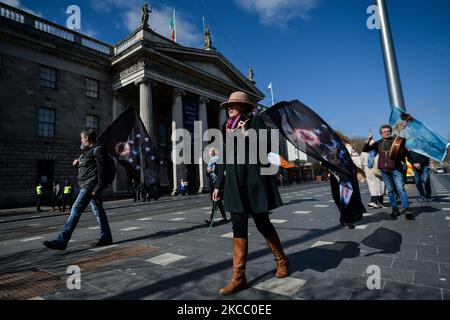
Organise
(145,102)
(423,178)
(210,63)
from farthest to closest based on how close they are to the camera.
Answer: (210,63) → (145,102) → (423,178)

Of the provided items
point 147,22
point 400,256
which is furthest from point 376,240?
point 147,22

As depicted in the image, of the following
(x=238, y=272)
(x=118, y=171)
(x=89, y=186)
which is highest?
(x=118, y=171)

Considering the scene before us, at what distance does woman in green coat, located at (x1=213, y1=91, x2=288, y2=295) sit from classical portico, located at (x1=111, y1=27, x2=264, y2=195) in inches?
688

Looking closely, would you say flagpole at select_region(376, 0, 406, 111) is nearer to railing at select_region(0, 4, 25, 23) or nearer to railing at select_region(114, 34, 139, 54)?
railing at select_region(114, 34, 139, 54)

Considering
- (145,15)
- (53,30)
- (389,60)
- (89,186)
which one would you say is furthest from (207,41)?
(89,186)

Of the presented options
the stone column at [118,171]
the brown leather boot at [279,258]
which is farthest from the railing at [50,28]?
the brown leather boot at [279,258]

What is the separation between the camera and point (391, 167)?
5.67 m

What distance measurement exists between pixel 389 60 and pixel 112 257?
376 inches

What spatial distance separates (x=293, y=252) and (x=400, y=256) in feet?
4.35

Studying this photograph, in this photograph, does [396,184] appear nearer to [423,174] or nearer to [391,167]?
[391,167]

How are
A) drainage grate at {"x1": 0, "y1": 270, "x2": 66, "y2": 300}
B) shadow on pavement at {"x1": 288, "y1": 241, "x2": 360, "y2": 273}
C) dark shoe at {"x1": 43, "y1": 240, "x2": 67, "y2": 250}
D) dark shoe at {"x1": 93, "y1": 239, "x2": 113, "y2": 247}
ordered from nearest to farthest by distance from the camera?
drainage grate at {"x1": 0, "y1": 270, "x2": 66, "y2": 300} < shadow on pavement at {"x1": 288, "y1": 241, "x2": 360, "y2": 273} < dark shoe at {"x1": 43, "y1": 240, "x2": 67, "y2": 250} < dark shoe at {"x1": 93, "y1": 239, "x2": 113, "y2": 247}

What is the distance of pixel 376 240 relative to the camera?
404 centimetres

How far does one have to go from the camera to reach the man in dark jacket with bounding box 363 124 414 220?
5570 mm

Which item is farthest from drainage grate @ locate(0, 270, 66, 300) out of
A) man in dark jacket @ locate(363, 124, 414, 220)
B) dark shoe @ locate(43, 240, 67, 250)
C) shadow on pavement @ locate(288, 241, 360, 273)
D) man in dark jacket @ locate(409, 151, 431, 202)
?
man in dark jacket @ locate(409, 151, 431, 202)
